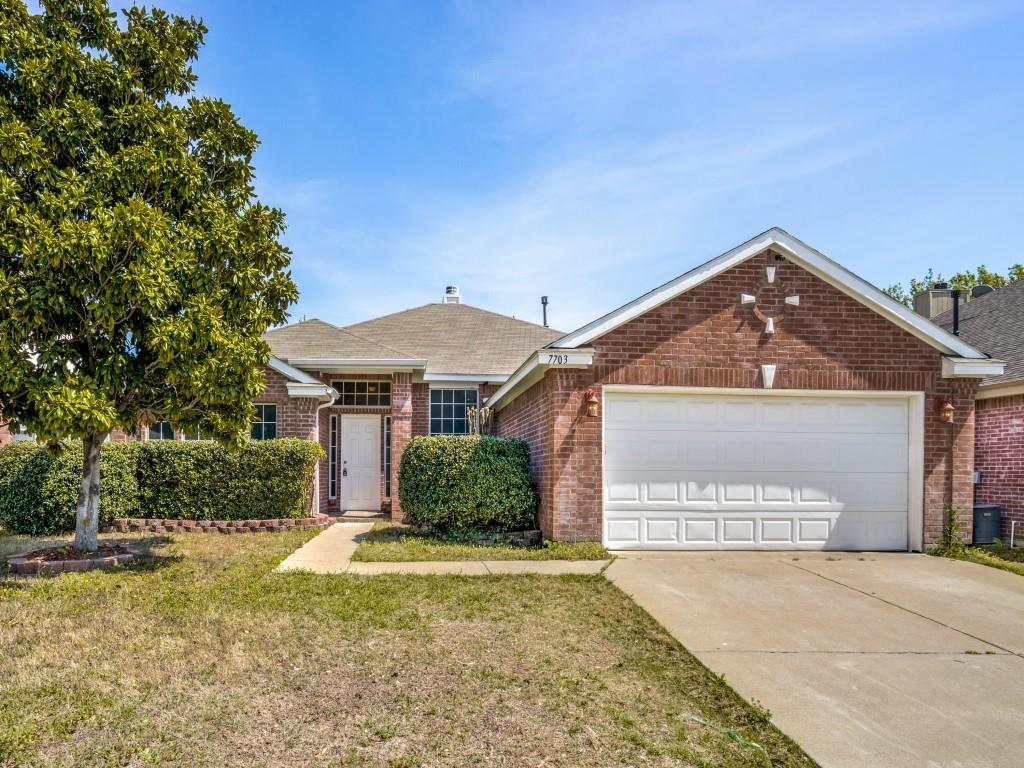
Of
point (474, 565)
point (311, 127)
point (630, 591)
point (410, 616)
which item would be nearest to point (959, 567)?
point (630, 591)

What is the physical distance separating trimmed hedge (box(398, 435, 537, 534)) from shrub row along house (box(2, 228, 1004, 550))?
0.43 m

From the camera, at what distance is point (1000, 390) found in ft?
37.0

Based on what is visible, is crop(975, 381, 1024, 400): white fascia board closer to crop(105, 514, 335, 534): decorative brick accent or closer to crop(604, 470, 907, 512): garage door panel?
crop(604, 470, 907, 512): garage door panel

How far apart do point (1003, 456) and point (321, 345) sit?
43.1 ft

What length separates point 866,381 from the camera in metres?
9.82

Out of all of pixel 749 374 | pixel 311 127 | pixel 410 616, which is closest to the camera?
pixel 410 616

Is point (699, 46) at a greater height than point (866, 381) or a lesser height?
greater

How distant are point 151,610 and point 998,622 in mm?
7832

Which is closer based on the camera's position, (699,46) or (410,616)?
(410,616)

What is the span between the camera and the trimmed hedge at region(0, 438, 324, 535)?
11.6 meters

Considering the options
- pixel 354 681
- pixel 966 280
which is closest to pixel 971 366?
pixel 354 681

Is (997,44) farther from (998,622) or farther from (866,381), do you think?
(998,622)

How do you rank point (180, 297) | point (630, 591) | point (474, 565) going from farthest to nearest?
1. point (474, 565)
2. point (180, 297)
3. point (630, 591)

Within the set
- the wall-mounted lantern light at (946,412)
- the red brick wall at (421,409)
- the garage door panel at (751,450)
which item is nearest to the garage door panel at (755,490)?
the garage door panel at (751,450)
